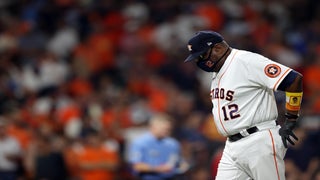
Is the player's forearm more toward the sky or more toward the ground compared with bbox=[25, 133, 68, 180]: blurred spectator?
more toward the ground

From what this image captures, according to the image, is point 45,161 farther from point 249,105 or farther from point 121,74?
point 249,105

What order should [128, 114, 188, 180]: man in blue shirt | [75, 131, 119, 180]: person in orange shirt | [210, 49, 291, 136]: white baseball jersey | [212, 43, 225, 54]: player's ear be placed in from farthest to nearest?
[75, 131, 119, 180]: person in orange shirt, [128, 114, 188, 180]: man in blue shirt, [212, 43, 225, 54]: player's ear, [210, 49, 291, 136]: white baseball jersey

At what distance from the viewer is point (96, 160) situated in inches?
461

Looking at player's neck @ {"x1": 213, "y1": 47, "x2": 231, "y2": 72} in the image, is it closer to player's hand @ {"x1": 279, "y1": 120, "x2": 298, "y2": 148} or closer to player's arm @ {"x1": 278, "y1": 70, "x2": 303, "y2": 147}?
player's arm @ {"x1": 278, "y1": 70, "x2": 303, "y2": 147}

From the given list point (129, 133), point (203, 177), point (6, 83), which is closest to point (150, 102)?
point (129, 133)

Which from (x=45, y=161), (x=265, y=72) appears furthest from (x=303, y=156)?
(x=265, y=72)

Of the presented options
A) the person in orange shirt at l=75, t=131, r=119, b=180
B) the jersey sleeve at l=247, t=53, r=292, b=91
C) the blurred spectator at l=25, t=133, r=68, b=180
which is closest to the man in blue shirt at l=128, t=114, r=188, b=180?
the person in orange shirt at l=75, t=131, r=119, b=180

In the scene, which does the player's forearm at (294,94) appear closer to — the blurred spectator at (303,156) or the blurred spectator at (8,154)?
the blurred spectator at (303,156)

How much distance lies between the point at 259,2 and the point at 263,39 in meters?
1.45

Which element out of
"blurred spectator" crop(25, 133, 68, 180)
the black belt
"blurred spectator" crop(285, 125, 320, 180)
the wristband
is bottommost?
"blurred spectator" crop(285, 125, 320, 180)

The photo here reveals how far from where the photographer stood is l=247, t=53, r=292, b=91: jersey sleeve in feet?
22.2

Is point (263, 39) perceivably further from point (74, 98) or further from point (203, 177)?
point (203, 177)

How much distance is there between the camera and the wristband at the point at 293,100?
22.3 ft

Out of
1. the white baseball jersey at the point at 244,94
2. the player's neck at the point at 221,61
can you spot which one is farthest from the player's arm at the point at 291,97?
the player's neck at the point at 221,61
